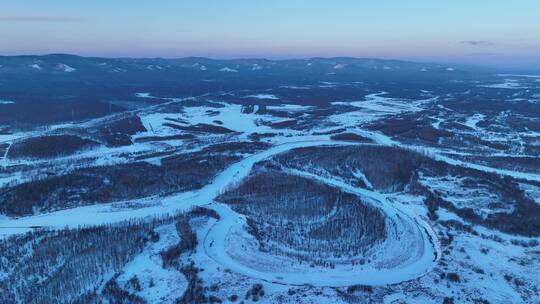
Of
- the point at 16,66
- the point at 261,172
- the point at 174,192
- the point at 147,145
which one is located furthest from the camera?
the point at 16,66

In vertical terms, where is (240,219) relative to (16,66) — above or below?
below

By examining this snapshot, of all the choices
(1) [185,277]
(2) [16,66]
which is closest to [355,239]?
(1) [185,277]

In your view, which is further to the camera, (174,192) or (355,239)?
(174,192)

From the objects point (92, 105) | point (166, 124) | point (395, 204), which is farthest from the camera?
point (92, 105)

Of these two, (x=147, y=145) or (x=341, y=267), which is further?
(x=147, y=145)

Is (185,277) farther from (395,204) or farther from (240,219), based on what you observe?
(395,204)

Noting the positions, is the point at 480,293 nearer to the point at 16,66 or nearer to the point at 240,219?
the point at 240,219

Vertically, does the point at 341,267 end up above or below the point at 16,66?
below

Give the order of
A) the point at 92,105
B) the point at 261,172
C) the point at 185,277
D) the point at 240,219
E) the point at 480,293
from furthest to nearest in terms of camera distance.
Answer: the point at 92,105, the point at 261,172, the point at 240,219, the point at 185,277, the point at 480,293

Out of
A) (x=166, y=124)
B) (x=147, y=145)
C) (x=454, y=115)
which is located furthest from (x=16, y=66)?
(x=454, y=115)
